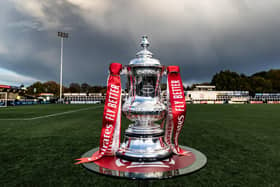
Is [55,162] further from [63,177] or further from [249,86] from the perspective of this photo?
[249,86]

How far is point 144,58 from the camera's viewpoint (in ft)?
3.70

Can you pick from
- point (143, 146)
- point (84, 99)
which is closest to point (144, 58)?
point (143, 146)

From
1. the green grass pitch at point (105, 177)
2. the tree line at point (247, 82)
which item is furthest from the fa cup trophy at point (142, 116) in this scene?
the tree line at point (247, 82)

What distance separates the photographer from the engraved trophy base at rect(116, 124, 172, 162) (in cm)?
100

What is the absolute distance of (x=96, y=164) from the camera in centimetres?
98

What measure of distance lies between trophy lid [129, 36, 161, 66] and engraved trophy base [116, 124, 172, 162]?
0.41m

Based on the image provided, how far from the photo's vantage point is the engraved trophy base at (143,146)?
3.29 feet

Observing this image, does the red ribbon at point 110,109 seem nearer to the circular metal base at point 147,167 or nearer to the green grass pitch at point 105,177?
the circular metal base at point 147,167

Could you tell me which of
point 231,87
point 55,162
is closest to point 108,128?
point 55,162

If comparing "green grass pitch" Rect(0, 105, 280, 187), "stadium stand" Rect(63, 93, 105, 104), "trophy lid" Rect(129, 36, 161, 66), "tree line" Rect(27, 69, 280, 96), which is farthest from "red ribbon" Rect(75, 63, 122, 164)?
"tree line" Rect(27, 69, 280, 96)

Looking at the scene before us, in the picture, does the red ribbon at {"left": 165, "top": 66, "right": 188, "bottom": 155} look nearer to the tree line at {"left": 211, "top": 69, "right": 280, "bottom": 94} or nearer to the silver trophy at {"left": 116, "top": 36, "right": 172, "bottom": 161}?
the silver trophy at {"left": 116, "top": 36, "right": 172, "bottom": 161}

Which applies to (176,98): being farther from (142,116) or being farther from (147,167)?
(147,167)

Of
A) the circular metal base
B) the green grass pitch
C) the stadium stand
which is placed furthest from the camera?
the stadium stand

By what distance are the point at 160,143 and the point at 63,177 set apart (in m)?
1.86
